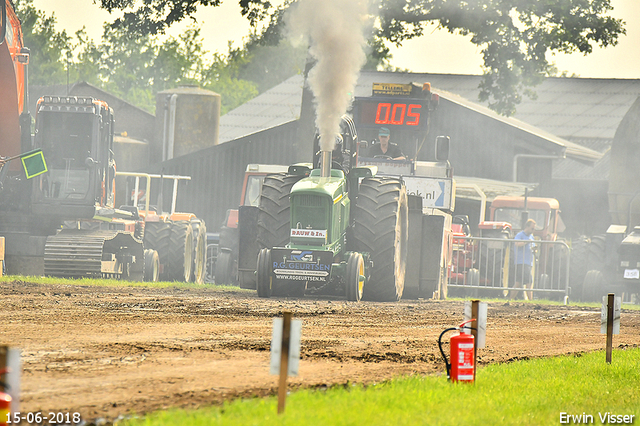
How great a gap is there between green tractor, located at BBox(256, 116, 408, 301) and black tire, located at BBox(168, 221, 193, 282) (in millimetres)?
5984

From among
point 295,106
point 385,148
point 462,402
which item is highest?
point 295,106

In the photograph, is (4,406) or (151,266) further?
(151,266)

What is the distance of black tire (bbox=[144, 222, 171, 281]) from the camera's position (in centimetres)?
2130

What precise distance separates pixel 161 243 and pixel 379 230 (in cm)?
772

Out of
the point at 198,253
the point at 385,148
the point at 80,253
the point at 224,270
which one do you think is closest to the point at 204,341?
the point at 80,253

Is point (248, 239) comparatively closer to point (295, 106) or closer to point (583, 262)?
point (583, 262)

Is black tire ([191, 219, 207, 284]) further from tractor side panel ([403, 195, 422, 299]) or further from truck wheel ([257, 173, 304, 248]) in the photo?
truck wheel ([257, 173, 304, 248])

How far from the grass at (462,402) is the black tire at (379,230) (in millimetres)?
6168

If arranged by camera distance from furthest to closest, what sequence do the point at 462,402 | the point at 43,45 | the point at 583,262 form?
the point at 43,45 < the point at 583,262 < the point at 462,402

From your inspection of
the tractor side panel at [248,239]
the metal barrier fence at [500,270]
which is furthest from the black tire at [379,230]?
the metal barrier fence at [500,270]

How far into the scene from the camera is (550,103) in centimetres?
5341

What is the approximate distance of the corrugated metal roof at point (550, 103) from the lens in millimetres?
50000

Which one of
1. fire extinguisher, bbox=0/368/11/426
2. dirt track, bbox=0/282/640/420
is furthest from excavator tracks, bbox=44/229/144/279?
fire extinguisher, bbox=0/368/11/426

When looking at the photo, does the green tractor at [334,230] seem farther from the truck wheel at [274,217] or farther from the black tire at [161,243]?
the black tire at [161,243]
